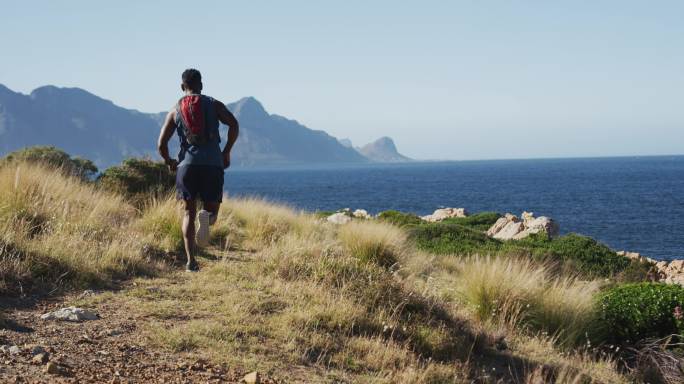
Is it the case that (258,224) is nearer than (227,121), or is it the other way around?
(227,121)

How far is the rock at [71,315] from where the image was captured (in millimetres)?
5609

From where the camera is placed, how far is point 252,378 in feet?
15.3

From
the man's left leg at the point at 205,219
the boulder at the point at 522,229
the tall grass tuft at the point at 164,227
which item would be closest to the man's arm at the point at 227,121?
the man's left leg at the point at 205,219

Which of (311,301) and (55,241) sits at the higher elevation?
(55,241)

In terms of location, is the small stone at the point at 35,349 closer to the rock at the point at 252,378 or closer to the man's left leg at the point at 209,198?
the rock at the point at 252,378

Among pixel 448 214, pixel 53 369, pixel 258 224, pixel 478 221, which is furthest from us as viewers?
pixel 448 214

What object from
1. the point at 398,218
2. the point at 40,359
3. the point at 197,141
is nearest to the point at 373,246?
the point at 197,141

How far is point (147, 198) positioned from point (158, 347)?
28.8 ft

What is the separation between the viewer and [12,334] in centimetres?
508

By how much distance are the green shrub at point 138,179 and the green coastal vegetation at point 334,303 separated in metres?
2.43

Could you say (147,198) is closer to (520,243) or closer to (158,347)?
(158,347)

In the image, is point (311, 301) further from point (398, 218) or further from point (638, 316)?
point (398, 218)

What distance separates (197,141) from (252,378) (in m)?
3.20

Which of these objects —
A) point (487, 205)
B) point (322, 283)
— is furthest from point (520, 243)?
point (487, 205)
